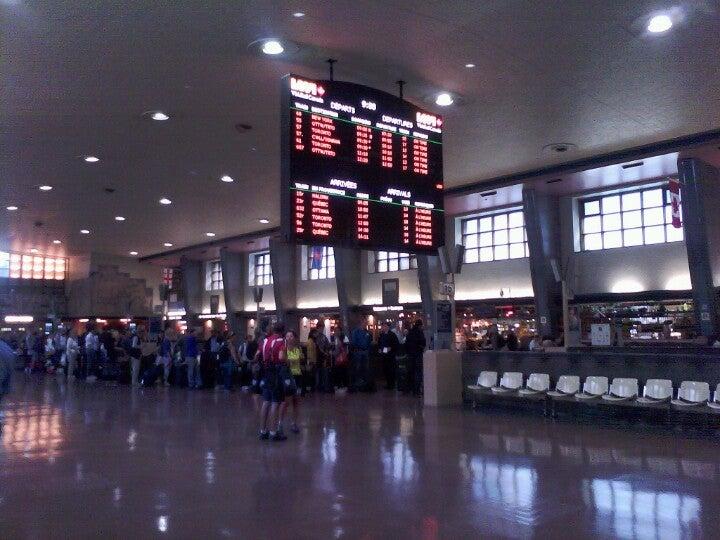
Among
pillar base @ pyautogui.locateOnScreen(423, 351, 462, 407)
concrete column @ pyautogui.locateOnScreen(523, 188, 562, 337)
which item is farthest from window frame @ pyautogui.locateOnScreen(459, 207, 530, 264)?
pillar base @ pyautogui.locateOnScreen(423, 351, 462, 407)

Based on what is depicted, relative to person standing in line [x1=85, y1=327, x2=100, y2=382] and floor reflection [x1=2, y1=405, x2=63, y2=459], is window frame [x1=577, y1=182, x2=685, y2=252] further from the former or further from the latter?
person standing in line [x1=85, y1=327, x2=100, y2=382]

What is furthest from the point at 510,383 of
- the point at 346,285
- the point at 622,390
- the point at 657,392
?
the point at 346,285

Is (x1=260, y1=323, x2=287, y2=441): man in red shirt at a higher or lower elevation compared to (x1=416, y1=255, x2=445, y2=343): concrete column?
lower

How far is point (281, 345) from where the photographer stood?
357 inches

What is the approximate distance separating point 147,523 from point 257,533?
3.08 ft

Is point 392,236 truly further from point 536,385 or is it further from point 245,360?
point 245,360

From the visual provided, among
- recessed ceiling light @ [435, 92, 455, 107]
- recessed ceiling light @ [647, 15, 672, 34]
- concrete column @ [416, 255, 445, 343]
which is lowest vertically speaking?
concrete column @ [416, 255, 445, 343]

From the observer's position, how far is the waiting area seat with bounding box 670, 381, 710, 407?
9.58 metres

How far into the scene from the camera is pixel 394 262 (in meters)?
24.5

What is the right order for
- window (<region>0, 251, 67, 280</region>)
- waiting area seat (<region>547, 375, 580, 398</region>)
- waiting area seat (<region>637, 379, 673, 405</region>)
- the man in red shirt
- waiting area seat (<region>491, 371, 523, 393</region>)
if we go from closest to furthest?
the man in red shirt
waiting area seat (<region>637, 379, 673, 405</region>)
waiting area seat (<region>547, 375, 580, 398</region>)
waiting area seat (<region>491, 371, 523, 393</region>)
window (<region>0, 251, 67, 280</region>)

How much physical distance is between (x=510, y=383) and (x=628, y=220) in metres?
9.13

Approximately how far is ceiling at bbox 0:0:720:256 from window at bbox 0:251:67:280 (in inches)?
701

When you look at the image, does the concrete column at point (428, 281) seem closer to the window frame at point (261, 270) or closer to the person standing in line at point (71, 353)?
the window frame at point (261, 270)

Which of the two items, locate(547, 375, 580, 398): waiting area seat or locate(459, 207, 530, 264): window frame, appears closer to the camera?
locate(547, 375, 580, 398): waiting area seat
